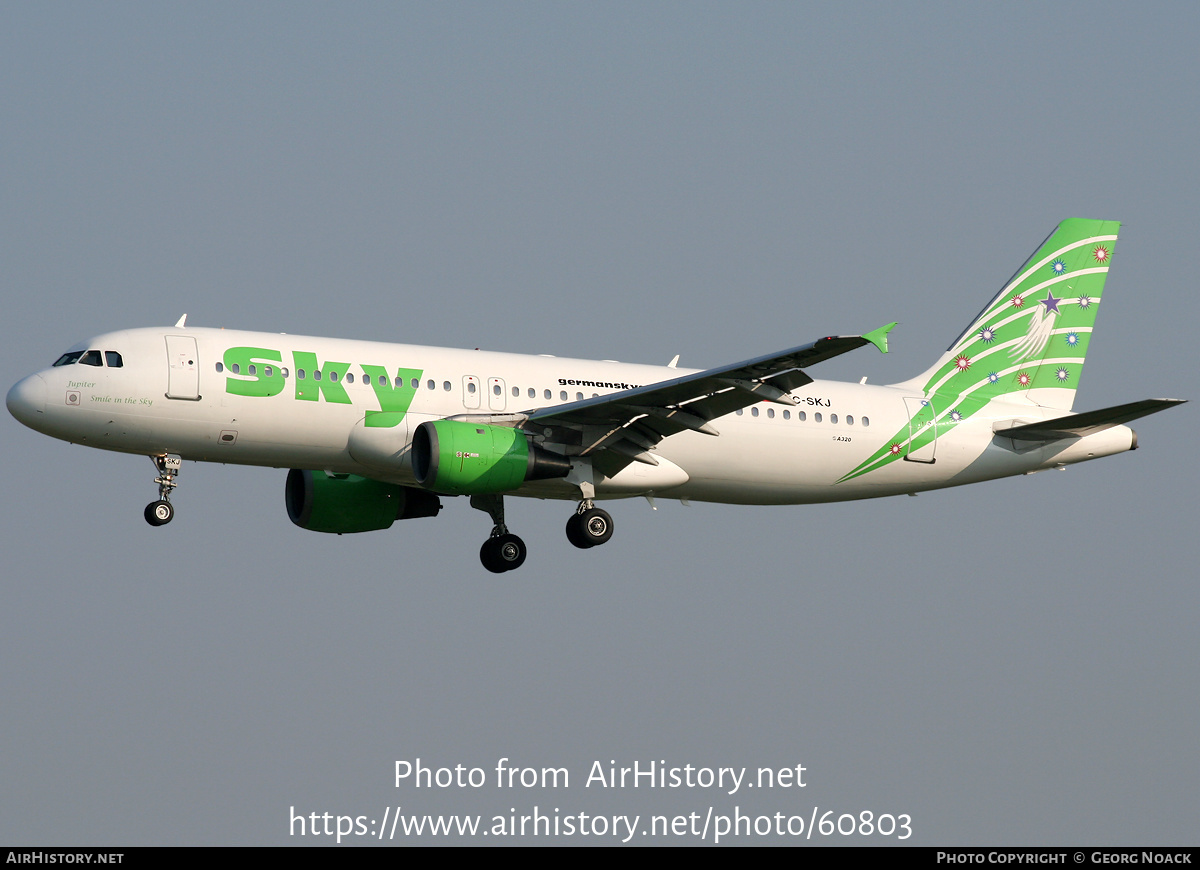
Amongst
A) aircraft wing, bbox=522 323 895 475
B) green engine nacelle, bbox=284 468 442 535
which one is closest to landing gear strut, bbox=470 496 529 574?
green engine nacelle, bbox=284 468 442 535

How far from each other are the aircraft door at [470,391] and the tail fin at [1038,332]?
38.9 ft

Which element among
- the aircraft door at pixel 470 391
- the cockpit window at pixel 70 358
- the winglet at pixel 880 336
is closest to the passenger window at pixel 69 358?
the cockpit window at pixel 70 358

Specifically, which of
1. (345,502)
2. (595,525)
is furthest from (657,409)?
(345,502)

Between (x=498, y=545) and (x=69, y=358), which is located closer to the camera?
(x=69, y=358)

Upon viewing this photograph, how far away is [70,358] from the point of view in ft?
117

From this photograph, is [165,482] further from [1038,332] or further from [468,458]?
[1038,332]

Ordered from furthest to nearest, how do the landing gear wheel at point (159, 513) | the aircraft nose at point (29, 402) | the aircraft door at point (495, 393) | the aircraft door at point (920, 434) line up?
the aircraft door at point (920, 434)
the aircraft door at point (495, 393)
the landing gear wheel at point (159, 513)
the aircraft nose at point (29, 402)

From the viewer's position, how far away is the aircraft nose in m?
34.8

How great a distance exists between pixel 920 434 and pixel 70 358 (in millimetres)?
19872

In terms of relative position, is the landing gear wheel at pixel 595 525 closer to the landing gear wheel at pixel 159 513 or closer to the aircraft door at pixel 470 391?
the aircraft door at pixel 470 391

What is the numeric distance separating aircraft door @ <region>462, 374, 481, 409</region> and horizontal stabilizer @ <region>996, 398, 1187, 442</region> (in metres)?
13.4

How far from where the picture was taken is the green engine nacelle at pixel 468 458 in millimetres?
35375

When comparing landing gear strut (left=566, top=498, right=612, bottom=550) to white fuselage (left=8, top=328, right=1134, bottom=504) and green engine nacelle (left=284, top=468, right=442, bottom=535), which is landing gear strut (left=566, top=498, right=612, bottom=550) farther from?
green engine nacelle (left=284, top=468, right=442, bottom=535)

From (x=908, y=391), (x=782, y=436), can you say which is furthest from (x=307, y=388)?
(x=908, y=391)
